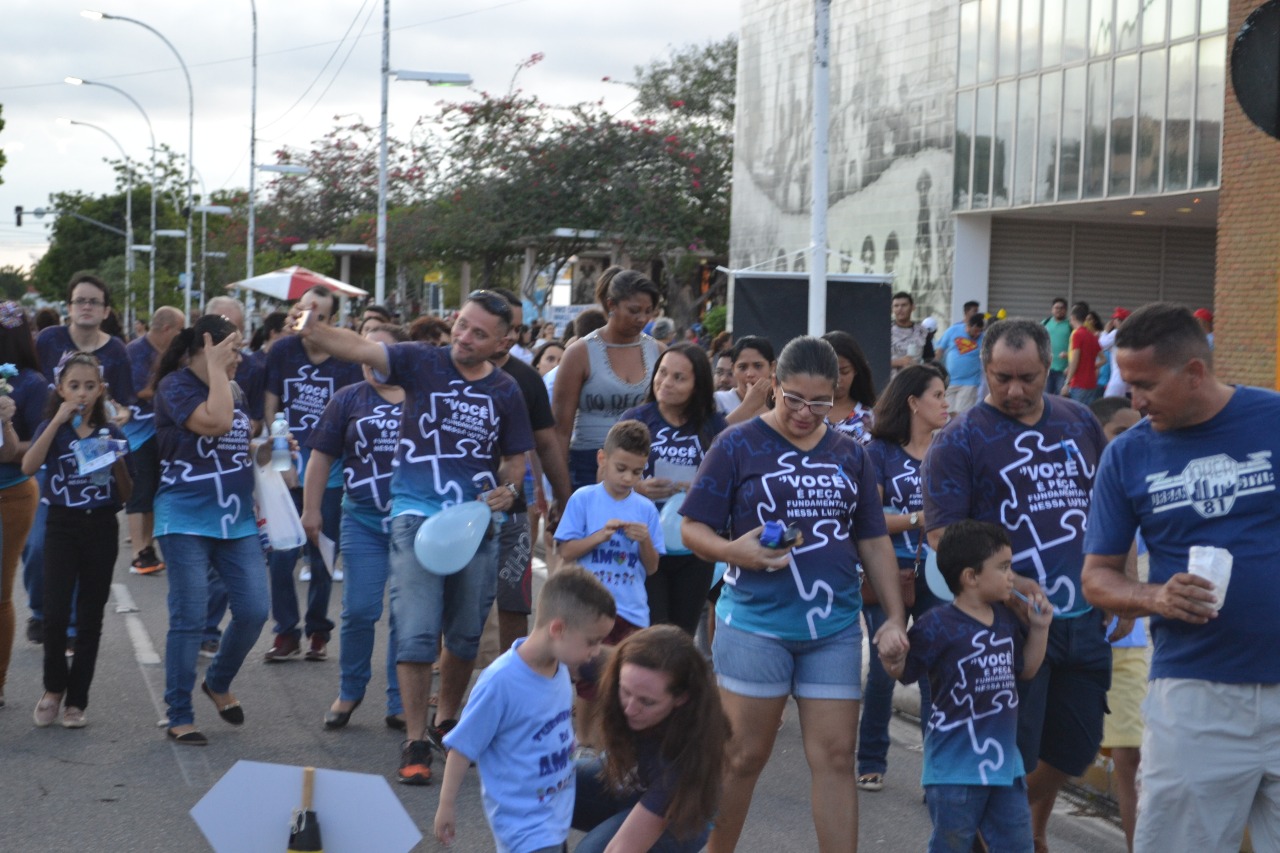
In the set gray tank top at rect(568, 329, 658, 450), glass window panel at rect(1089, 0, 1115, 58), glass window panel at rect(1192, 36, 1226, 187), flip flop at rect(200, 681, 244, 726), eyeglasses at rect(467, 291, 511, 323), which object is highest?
glass window panel at rect(1089, 0, 1115, 58)

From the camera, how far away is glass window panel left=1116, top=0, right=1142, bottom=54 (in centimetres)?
2352

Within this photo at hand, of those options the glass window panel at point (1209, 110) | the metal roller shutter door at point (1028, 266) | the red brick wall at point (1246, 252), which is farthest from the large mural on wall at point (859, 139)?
the red brick wall at point (1246, 252)

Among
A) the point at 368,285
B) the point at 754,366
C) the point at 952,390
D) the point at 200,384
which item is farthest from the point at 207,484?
the point at 368,285

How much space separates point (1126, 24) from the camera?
23.7 metres

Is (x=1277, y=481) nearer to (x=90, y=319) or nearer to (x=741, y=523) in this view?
(x=741, y=523)

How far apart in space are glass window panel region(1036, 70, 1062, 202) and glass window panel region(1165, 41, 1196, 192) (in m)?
2.81

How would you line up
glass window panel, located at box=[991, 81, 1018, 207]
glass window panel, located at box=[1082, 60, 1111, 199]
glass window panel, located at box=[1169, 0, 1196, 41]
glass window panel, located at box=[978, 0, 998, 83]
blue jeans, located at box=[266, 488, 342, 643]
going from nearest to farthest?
blue jeans, located at box=[266, 488, 342, 643], glass window panel, located at box=[1169, 0, 1196, 41], glass window panel, located at box=[1082, 60, 1111, 199], glass window panel, located at box=[991, 81, 1018, 207], glass window panel, located at box=[978, 0, 998, 83]

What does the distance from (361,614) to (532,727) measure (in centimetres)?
328

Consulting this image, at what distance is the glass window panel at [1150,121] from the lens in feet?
75.4

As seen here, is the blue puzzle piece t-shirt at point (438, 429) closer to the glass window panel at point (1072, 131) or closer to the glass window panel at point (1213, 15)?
the glass window panel at point (1213, 15)

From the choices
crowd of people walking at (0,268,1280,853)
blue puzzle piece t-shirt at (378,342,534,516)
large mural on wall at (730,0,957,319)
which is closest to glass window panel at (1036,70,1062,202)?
large mural on wall at (730,0,957,319)

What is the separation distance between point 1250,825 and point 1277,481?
3.02 feet

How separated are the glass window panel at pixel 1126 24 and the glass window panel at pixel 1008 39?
108 inches

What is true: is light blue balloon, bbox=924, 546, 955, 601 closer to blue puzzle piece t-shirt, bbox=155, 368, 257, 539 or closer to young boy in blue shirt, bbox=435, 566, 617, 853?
young boy in blue shirt, bbox=435, 566, 617, 853
